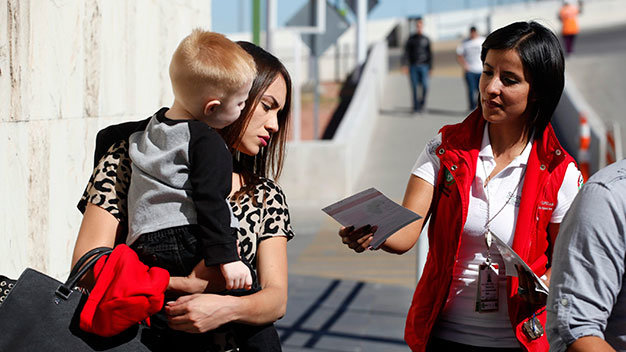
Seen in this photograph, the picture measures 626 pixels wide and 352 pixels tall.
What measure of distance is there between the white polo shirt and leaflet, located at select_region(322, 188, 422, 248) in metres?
0.40

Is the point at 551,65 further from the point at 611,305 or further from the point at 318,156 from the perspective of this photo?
the point at 318,156

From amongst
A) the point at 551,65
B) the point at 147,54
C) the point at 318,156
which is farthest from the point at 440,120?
the point at 551,65

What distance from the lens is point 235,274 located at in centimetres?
240

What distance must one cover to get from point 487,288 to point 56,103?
1831 millimetres

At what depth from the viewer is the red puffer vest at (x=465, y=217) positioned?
3123 mm

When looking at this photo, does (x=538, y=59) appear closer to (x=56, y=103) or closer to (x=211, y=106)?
(x=211, y=106)

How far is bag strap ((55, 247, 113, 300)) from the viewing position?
2.28 meters

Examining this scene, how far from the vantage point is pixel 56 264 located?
12.5ft

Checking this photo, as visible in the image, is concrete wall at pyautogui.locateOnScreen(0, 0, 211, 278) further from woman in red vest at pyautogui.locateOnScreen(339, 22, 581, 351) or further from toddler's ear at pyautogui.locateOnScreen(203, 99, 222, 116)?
woman in red vest at pyautogui.locateOnScreen(339, 22, 581, 351)

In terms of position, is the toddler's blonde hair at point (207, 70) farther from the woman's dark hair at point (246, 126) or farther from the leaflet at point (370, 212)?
the leaflet at point (370, 212)

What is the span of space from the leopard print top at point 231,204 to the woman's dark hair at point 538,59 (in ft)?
3.35

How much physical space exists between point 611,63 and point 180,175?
24.8 metres

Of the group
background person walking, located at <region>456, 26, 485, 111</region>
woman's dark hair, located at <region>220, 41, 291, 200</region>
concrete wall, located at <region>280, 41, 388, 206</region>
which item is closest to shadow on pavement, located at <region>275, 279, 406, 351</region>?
woman's dark hair, located at <region>220, 41, 291, 200</region>

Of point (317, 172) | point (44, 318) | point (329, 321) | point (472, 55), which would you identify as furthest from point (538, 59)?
point (472, 55)
